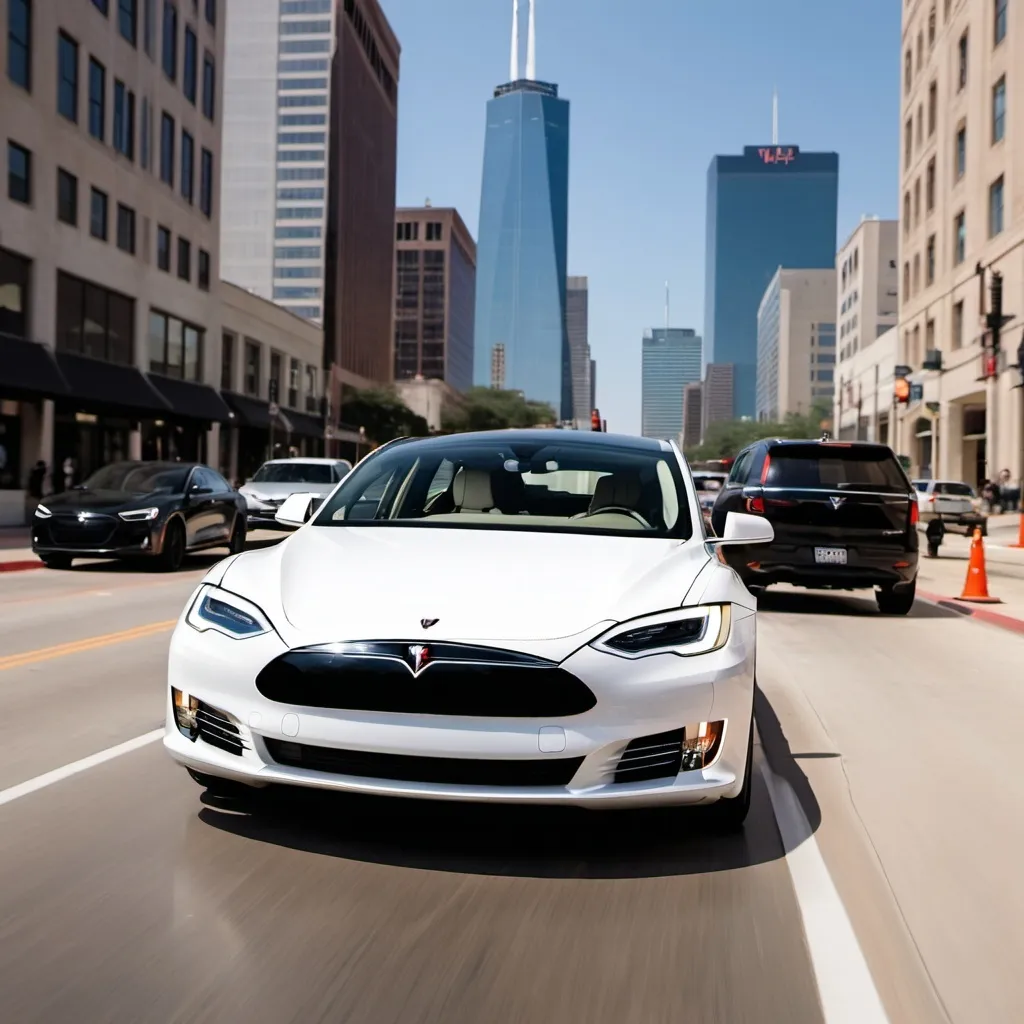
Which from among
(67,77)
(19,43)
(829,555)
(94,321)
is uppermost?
(67,77)

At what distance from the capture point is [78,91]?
34281 millimetres

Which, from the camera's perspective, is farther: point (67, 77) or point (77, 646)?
point (67, 77)

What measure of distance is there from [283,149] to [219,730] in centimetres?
12508

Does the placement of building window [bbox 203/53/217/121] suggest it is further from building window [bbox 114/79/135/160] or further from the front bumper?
the front bumper

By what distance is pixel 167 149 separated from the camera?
42.2 metres

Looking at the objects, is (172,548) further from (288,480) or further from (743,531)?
(743,531)

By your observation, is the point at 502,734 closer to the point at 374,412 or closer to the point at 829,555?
the point at 829,555

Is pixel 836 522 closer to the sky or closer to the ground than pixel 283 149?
closer to the ground

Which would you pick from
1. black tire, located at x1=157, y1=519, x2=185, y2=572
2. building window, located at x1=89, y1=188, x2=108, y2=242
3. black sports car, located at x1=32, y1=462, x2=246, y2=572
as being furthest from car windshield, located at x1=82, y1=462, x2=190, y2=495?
building window, located at x1=89, y1=188, x2=108, y2=242

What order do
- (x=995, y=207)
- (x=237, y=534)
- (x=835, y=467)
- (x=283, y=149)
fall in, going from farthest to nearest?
1. (x=283, y=149)
2. (x=995, y=207)
3. (x=237, y=534)
4. (x=835, y=467)

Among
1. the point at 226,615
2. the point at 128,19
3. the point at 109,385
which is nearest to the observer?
the point at 226,615

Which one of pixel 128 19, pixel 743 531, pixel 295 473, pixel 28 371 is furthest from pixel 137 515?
pixel 128 19

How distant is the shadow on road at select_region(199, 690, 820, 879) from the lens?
375cm

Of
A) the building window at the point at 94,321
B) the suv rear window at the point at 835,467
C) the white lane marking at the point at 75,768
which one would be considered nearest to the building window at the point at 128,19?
the building window at the point at 94,321
